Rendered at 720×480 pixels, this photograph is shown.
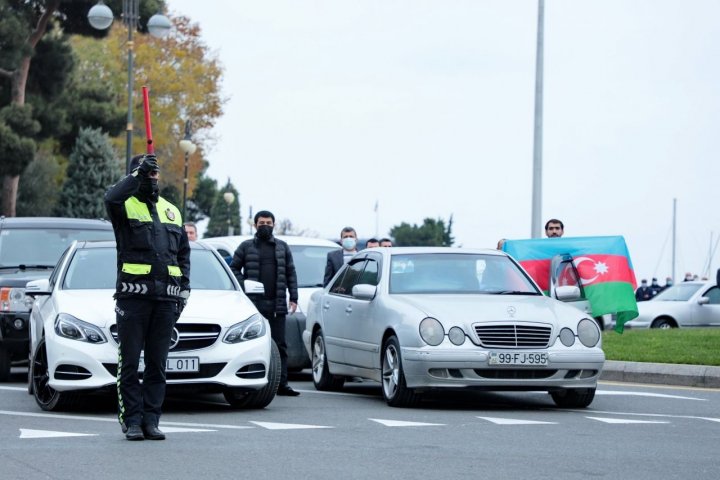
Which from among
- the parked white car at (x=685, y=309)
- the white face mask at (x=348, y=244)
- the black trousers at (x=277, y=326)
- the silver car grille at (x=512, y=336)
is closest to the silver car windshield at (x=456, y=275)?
the silver car grille at (x=512, y=336)

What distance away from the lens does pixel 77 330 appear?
12.3 m

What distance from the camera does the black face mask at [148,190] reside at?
10461 millimetres

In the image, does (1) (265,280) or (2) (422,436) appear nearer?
(2) (422,436)

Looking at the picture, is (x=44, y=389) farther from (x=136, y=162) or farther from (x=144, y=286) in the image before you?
(x=136, y=162)

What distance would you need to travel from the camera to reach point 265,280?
50.3 feet

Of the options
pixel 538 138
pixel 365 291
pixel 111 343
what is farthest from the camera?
pixel 538 138

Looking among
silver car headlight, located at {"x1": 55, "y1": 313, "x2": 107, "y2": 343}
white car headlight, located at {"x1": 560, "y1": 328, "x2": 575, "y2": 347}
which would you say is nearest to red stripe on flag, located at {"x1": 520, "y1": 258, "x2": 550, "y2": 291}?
white car headlight, located at {"x1": 560, "y1": 328, "x2": 575, "y2": 347}

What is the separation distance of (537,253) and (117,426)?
8540mm

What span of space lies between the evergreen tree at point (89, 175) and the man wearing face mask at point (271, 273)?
A: 44.4 meters

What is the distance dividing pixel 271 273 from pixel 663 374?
16.0 feet

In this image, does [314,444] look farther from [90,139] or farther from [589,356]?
[90,139]

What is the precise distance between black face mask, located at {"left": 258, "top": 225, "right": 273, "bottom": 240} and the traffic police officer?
15.6 feet

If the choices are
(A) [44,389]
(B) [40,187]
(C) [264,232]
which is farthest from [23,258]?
(B) [40,187]

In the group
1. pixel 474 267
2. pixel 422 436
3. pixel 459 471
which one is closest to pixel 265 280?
pixel 474 267
